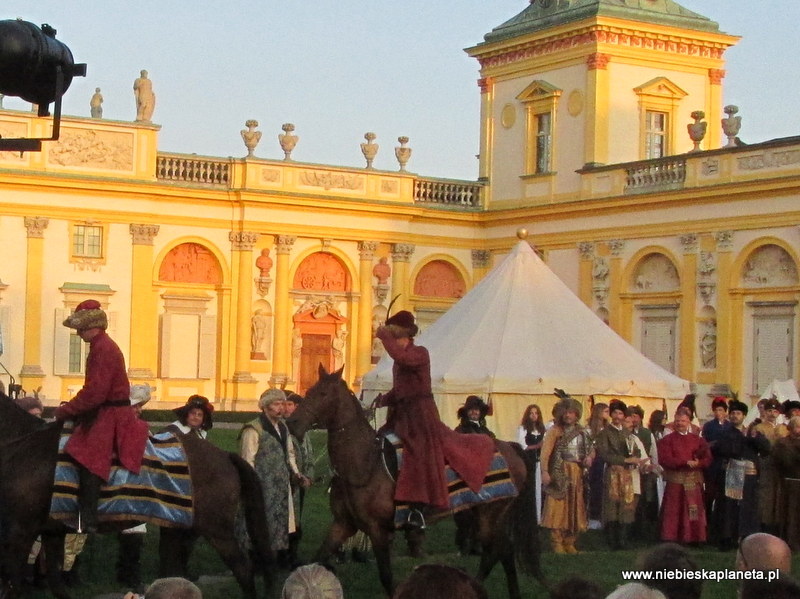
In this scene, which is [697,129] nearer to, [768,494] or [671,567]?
[768,494]

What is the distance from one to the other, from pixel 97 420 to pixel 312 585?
4.75 meters

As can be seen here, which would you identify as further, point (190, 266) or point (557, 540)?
point (190, 266)

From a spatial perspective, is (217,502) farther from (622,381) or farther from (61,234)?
(61,234)

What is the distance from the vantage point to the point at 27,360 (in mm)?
35812

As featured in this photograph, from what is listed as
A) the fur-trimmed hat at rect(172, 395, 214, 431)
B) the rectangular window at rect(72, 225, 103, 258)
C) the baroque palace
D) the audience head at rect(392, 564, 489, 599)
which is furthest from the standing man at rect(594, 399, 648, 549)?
the rectangular window at rect(72, 225, 103, 258)

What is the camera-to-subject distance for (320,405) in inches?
440

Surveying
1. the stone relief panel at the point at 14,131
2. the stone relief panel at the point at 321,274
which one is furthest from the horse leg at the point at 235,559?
the stone relief panel at the point at 321,274

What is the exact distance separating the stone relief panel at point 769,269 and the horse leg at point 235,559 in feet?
77.1

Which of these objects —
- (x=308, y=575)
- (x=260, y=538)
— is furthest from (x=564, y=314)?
(x=308, y=575)

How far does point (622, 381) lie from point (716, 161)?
12.6 metres

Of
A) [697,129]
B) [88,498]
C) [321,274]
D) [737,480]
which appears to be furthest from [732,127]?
[88,498]

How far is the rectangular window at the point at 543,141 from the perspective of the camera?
39.4 meters

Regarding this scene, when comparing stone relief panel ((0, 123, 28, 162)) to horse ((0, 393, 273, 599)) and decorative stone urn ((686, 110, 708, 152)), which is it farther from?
horse ((0, 393, 273, 599))

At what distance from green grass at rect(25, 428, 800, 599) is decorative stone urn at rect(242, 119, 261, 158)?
22.5 meters
